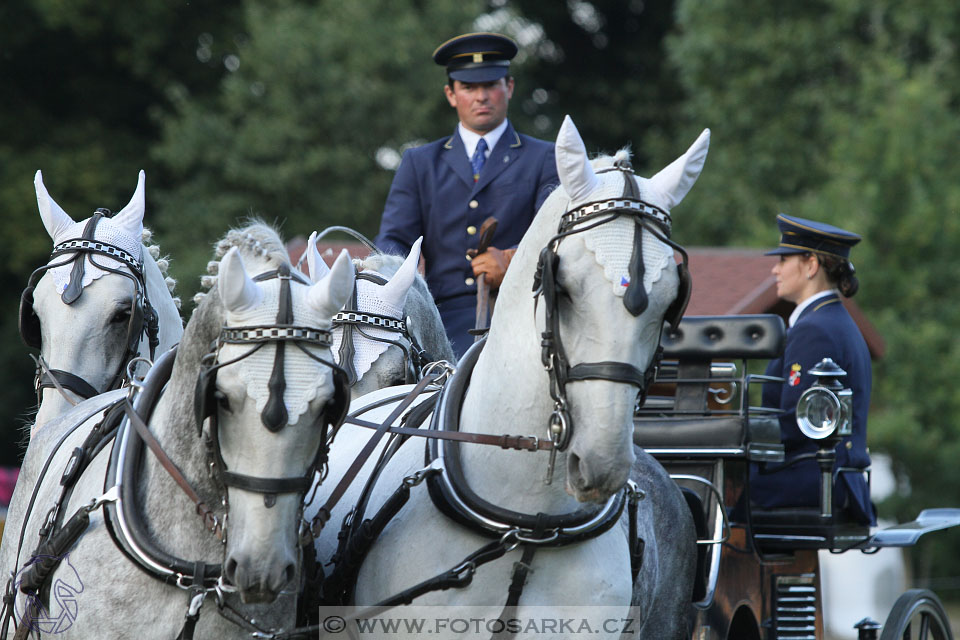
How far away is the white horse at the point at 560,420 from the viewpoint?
3096mm

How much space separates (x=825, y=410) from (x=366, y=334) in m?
1.98

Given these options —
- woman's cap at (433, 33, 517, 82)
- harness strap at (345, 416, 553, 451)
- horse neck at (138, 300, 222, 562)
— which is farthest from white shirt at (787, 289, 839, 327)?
horse neck at (138, 300, 222, 562)

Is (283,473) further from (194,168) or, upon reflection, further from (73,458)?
(194,168)

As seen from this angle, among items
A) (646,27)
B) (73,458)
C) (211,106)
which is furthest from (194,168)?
(73,458)

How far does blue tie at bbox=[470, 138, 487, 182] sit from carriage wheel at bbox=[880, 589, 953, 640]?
2712 millimetres

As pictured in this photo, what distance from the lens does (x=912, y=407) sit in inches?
534

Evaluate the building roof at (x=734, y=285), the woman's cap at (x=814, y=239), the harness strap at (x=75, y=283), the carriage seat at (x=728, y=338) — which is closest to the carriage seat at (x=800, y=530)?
the carriage seat at (x=728, y=338)

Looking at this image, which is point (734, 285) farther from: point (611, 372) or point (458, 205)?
point (611, 372)

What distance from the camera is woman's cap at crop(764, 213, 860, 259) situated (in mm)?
6156

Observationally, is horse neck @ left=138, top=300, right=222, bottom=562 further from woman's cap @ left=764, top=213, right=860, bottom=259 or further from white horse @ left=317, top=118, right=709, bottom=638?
woman's cap @ left=764, top=213, right=860, bottom=259

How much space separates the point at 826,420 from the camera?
5.25m

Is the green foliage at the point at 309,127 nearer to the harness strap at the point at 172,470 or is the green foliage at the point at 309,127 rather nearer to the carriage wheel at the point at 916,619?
the carriage wheel at the point at 916,619

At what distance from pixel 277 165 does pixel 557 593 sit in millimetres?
15324

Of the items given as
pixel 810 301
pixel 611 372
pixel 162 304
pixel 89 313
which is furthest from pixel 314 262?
pixel 810 301
